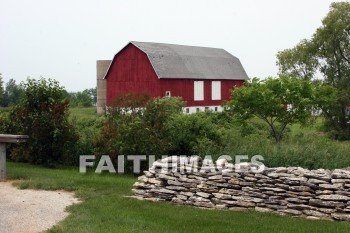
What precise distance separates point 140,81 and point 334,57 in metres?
15.1

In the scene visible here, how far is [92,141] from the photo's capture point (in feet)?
60.0

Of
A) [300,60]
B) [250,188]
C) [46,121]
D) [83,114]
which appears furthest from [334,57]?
[250,188]

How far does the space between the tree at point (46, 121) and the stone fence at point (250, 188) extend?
6.77 m

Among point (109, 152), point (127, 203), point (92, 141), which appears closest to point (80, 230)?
point (127, 203)

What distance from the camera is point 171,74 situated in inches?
1630

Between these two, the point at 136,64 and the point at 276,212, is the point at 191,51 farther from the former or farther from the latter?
the point at 276,212

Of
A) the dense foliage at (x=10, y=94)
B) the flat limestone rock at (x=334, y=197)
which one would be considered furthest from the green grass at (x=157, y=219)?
the dense foliage at (x=10, y=94)

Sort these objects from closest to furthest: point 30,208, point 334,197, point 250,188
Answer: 1. point 334,197
2. point 250,188
3. point 30,208

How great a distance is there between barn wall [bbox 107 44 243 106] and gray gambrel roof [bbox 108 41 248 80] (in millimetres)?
490

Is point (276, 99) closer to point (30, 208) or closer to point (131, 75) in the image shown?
point (30, 208)

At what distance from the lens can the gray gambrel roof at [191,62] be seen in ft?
137

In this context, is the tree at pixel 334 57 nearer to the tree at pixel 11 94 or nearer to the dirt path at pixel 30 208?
the dirt path at pixel 30 208

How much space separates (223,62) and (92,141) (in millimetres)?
32766

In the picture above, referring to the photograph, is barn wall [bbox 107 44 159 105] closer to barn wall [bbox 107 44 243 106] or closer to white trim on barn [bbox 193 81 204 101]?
barn wall [bbox 107 44 243 106]
